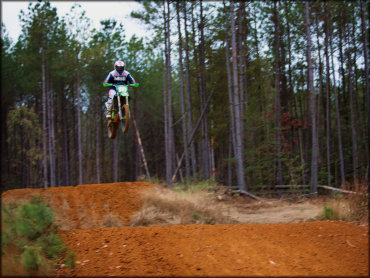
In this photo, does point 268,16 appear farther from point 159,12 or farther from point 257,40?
point 159,12

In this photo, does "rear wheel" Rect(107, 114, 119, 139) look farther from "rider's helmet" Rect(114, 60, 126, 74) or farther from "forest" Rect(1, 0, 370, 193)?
"forest" Rect(1, 0, 370, 193)

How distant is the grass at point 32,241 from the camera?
3.73 metres

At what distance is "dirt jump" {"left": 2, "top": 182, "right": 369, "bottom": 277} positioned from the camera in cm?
429

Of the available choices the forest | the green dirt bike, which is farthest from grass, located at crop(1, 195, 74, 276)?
the forest

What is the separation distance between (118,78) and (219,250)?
12.7 ft

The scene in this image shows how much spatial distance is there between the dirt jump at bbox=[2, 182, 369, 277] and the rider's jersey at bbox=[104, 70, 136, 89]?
277 cm

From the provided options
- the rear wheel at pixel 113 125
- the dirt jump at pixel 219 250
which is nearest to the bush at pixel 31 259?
the dirt jump at pixel 219 250

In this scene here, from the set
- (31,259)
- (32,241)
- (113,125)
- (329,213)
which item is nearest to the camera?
(31,259)

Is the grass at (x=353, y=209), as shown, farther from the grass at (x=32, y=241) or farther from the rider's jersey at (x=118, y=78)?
the grass at (x=32, y=241)

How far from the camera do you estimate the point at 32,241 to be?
485cm

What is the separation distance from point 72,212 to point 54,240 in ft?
9.28

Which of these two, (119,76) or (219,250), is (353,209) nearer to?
(219,250)

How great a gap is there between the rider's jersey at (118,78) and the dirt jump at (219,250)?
2.77 meters

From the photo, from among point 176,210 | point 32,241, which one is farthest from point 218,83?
point 32,241
